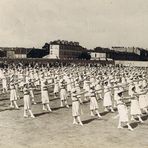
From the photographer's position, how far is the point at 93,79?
86.5ft

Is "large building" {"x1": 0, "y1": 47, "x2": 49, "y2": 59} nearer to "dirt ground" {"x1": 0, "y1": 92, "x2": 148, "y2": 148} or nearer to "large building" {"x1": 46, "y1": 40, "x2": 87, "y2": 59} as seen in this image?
"large building" {"x1": 46, "y1": 40, "x2": 87, "y2": 59}

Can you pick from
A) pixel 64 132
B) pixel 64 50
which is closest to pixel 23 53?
pixel 64 50

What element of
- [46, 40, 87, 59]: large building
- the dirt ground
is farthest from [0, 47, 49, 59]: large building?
the dirt ground

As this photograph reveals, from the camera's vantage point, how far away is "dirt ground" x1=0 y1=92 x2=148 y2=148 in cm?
1221

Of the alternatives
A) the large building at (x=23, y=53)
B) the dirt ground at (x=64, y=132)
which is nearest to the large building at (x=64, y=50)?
the large building at (x=23, y=53)

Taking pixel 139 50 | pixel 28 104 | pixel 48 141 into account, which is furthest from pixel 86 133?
pixel 139 50

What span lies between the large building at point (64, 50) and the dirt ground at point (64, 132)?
7342cm

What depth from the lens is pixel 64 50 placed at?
98.8 metres

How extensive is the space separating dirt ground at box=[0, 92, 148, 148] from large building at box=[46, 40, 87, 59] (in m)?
73.4

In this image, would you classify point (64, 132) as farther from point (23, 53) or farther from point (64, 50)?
point (64, 50)

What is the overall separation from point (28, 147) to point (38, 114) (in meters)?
6.45

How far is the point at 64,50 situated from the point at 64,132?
85.2m

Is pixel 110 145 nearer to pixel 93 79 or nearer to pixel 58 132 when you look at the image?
pixel 58 132

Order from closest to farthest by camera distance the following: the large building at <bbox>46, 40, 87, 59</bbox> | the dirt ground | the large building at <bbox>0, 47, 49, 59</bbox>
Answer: the dirt ground
the large building at <bbox>0, 47, 49, 59</bbox>
the large building at <bbox>46, 40, 87, 59</bbox>
